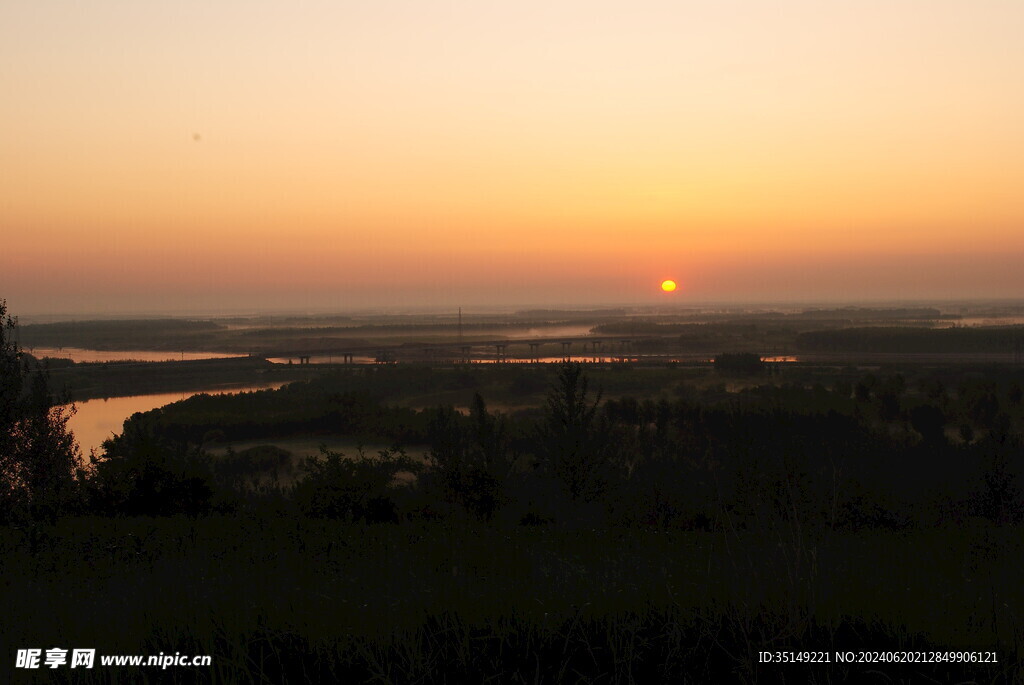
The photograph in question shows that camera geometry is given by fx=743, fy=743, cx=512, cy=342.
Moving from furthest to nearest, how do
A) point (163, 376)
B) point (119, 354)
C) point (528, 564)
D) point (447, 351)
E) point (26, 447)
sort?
point (119, 354) → point (447, 351) → point (163, 376) → point (26, 447) → point (528, 564)

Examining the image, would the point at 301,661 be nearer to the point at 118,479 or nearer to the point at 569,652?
the point at 569,652

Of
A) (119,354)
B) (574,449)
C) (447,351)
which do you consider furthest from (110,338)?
(574,449)

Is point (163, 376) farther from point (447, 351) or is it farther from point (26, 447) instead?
point (26, 447)

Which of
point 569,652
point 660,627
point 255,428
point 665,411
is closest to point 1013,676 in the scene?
point 660,627

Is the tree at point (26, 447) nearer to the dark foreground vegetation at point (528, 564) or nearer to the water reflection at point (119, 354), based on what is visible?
the dark foreground vegetation at point (528, 564)

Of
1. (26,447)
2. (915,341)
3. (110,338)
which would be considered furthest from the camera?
(110,338)

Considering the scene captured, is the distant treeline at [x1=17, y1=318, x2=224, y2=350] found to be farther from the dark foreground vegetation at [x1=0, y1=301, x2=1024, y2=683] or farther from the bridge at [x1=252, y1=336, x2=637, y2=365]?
the dark foreground vegetation at [x1=0, y1=301, x2=1024, y2=683]

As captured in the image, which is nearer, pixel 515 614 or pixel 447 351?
pixel 515 614
